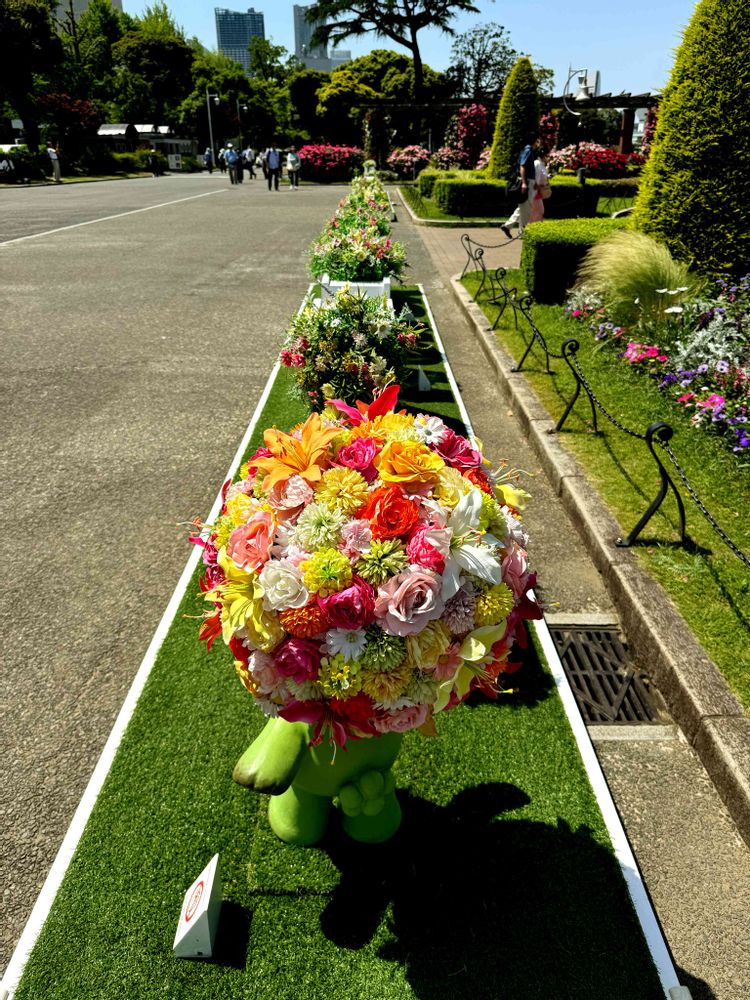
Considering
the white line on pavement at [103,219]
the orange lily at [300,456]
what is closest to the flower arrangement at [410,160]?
the white line on pavement at [103,219]

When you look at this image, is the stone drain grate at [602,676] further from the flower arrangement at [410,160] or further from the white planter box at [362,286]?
the flower arrangement at [410,160]

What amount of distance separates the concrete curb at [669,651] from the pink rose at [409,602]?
2.03 m

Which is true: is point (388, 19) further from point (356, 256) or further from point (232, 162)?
point (356, 256)

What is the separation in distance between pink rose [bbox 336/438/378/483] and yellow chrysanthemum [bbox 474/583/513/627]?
1.67 feet

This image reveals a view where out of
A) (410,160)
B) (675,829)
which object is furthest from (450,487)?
(410,160)

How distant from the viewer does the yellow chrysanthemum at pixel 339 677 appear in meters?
1.87

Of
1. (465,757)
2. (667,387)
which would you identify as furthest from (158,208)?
(465,757)

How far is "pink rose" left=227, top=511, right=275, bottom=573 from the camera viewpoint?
193 cm

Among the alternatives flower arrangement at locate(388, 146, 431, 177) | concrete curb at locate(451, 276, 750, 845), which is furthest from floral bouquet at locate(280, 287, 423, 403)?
flower arrangement at locate(388, 146, 431, 177)

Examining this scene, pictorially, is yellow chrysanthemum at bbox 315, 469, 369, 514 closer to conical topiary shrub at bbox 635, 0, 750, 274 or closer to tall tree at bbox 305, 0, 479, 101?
conical topiary shrub at bbox 635, 0, 750, 274

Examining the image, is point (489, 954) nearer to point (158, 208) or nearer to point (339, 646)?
point (339, 646)

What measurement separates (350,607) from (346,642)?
0.11 meters

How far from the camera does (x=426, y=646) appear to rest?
1.89m

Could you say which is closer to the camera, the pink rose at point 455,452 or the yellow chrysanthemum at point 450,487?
the yellow chrysanthemum at point 450,487
